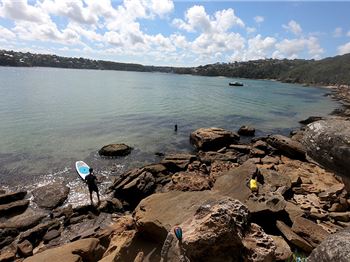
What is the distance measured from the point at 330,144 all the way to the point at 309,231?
18.7 feet

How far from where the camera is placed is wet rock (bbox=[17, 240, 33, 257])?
41.5ft

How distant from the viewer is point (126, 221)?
1338cm

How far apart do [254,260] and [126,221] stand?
8675mm

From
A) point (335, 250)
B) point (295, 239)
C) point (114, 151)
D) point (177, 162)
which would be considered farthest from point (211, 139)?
point (335, 250)

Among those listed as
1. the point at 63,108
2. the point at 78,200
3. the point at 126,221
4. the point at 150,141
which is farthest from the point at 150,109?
the point at 126,221

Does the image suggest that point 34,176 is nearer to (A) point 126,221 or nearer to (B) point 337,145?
(A) point 126,221

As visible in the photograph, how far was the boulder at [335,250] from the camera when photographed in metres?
4.27

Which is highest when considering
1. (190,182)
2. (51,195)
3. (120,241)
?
(120,241)

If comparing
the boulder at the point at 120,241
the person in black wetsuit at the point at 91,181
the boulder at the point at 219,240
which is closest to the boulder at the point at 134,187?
the person in black wetsuit at the point at 91,181

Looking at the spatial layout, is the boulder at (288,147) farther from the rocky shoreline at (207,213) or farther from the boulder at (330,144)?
the boulder at (330,144)

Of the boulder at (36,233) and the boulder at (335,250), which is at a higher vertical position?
the boulder at (335,250)

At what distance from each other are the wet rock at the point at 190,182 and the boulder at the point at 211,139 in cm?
743

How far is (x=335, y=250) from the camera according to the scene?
14.5 ft

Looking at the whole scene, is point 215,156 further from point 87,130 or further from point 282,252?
point 87,130
